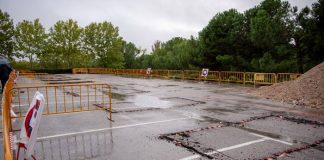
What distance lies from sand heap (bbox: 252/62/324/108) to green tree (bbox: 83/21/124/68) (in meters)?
65.6

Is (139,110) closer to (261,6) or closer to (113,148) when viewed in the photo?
(113,148)

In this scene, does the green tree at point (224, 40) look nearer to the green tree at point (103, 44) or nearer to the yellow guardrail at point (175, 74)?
the yellow guardrail at point (175, 74)

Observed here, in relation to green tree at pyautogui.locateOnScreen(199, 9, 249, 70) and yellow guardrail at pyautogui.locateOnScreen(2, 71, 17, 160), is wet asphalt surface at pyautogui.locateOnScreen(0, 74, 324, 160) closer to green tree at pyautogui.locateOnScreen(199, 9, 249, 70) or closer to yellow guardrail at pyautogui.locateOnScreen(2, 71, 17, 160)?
yellow guardrail at pyautogui.locateOnScreen(2, 71, 17, 160)

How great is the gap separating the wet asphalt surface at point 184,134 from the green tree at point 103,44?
6870 cm

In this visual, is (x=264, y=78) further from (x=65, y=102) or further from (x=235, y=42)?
(x=235, y=42)

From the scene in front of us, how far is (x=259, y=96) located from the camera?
16422 mm

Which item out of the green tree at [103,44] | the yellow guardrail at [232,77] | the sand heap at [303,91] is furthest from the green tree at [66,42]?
the sand heap at [303,91]

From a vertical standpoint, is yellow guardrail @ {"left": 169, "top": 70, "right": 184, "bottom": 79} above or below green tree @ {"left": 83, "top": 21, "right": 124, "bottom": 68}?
below

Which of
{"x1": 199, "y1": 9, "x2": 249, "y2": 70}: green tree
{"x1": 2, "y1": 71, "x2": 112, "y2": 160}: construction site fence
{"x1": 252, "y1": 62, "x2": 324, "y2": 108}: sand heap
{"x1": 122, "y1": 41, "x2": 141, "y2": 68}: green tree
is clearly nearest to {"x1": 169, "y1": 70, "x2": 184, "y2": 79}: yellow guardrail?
{"x1": 199, "y1": 9, "x2": 249, "y2": 70}: green tree

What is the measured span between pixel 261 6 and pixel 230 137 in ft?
114

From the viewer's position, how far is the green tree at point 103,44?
78175mm

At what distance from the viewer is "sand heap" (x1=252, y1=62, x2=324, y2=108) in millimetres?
13475

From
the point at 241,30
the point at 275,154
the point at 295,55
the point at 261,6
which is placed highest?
the point at 261,6

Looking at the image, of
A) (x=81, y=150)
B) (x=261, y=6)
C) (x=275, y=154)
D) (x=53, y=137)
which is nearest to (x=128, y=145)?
(x=81, y=150)
